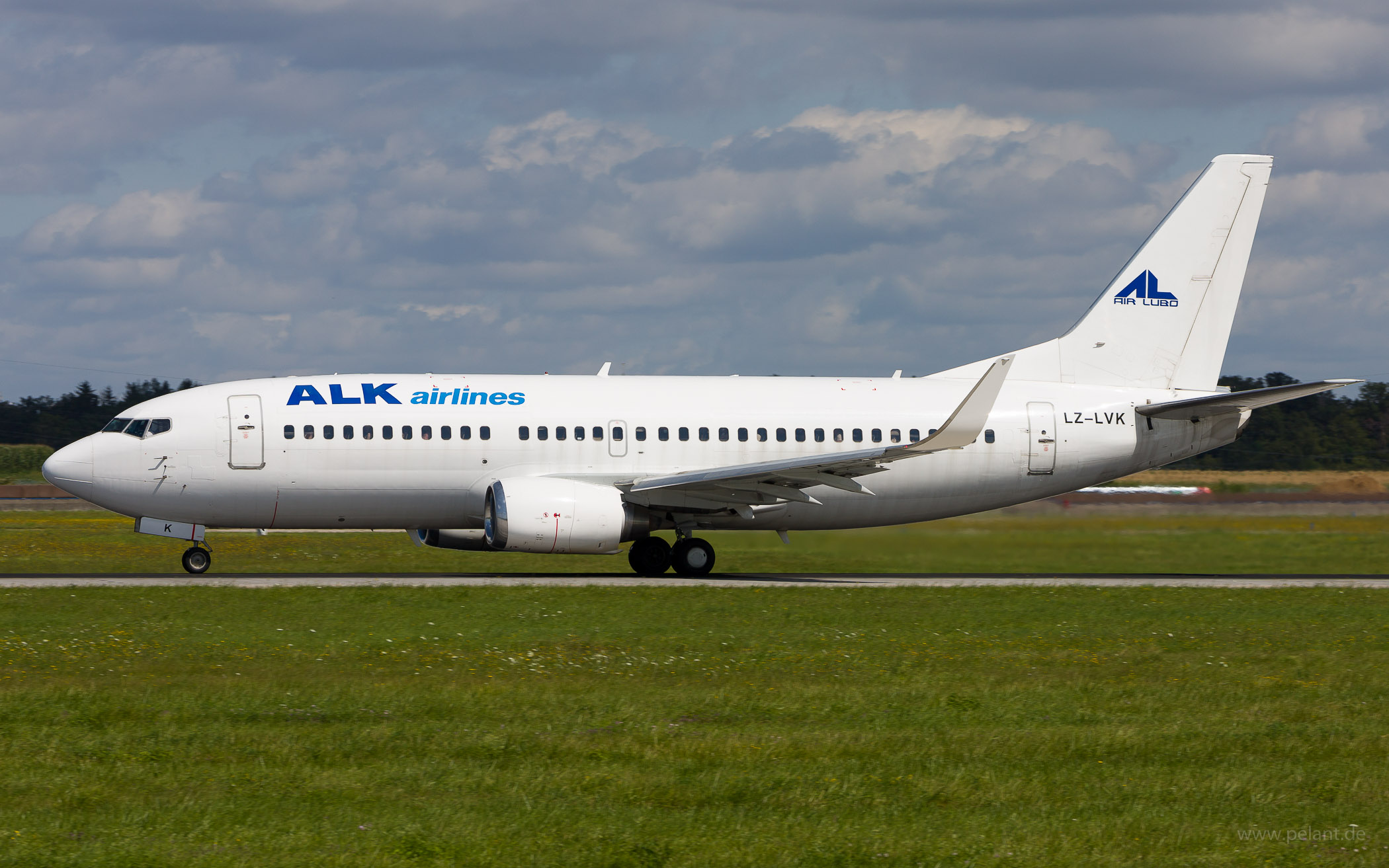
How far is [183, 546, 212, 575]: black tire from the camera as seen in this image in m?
29.2

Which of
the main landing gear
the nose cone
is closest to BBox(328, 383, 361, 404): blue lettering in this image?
the nose cone

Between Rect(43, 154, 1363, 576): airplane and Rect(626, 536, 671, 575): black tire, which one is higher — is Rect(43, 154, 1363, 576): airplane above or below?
above

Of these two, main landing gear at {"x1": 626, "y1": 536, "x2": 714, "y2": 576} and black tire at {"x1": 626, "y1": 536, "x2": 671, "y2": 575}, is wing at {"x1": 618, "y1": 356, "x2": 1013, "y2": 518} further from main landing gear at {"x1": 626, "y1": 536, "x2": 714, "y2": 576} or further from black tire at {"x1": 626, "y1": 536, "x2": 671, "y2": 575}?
black tire at {"x1": 626, "y1": 536, "x2": 671, "y2": 575}

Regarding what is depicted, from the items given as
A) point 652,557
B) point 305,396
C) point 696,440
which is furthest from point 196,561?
point 696,440

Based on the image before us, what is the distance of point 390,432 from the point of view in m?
29.3

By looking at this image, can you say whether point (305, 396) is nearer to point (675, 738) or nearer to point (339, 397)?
point (339, 397)

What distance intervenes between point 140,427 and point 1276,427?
7587 cm

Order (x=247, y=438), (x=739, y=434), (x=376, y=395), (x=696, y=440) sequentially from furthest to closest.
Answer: (x=739, y=434), (x=696, y=440), (x=376, y=395), (x=247, y=438)

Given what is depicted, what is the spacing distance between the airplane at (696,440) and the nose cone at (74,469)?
0.20 feet

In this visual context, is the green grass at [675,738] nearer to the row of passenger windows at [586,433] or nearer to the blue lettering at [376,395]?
the row of passenger windows at [586,433]

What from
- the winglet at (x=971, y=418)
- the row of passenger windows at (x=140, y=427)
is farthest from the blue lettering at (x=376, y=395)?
the winglet at (x=971, y=418)

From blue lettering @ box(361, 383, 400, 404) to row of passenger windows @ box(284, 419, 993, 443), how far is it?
2.20 feet

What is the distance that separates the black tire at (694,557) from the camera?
3048 cm

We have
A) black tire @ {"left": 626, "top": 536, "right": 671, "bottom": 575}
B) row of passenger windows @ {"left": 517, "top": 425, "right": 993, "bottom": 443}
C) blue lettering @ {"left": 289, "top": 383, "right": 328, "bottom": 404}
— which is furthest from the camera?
black tire @ {"left": 626, "top": 536, "right": 671, "bottom": 575}
